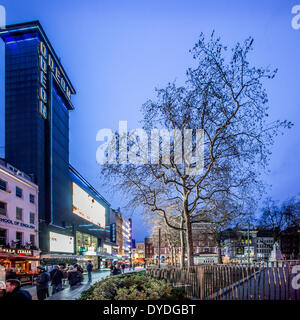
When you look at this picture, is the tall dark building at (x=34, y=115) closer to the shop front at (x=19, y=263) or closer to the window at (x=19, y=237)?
the window at (x=19, y=237)

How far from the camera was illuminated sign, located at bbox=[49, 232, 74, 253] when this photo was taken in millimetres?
44181

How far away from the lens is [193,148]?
15.2 meters

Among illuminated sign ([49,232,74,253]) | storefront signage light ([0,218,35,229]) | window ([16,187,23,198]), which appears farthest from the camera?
illuminated sign ([49,232,74,253])

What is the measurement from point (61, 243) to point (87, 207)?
77.2 feet

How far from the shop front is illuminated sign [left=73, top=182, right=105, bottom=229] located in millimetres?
30138

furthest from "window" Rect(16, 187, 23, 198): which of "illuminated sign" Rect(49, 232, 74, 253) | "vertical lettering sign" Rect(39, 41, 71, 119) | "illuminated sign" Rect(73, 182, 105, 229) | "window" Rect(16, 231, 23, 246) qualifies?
"illuminated sign" Rect(73, 182, 105, 229)

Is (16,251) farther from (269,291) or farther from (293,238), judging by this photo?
(293,238)

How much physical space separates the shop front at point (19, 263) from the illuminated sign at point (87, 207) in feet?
98.9

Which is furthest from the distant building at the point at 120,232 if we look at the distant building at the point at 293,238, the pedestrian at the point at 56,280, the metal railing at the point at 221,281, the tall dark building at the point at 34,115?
the metal railing at the point at 221,281

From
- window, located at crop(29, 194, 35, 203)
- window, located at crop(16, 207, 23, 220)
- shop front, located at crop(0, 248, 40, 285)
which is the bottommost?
shop front, located at crop(0, 248, 40, 285)

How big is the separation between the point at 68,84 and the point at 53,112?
50.2 ft

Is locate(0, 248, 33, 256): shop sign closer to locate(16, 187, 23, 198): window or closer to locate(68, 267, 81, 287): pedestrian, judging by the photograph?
locate(16, 187, 23, 198): window

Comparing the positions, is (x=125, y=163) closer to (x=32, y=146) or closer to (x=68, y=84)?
(x=32, y=146)
